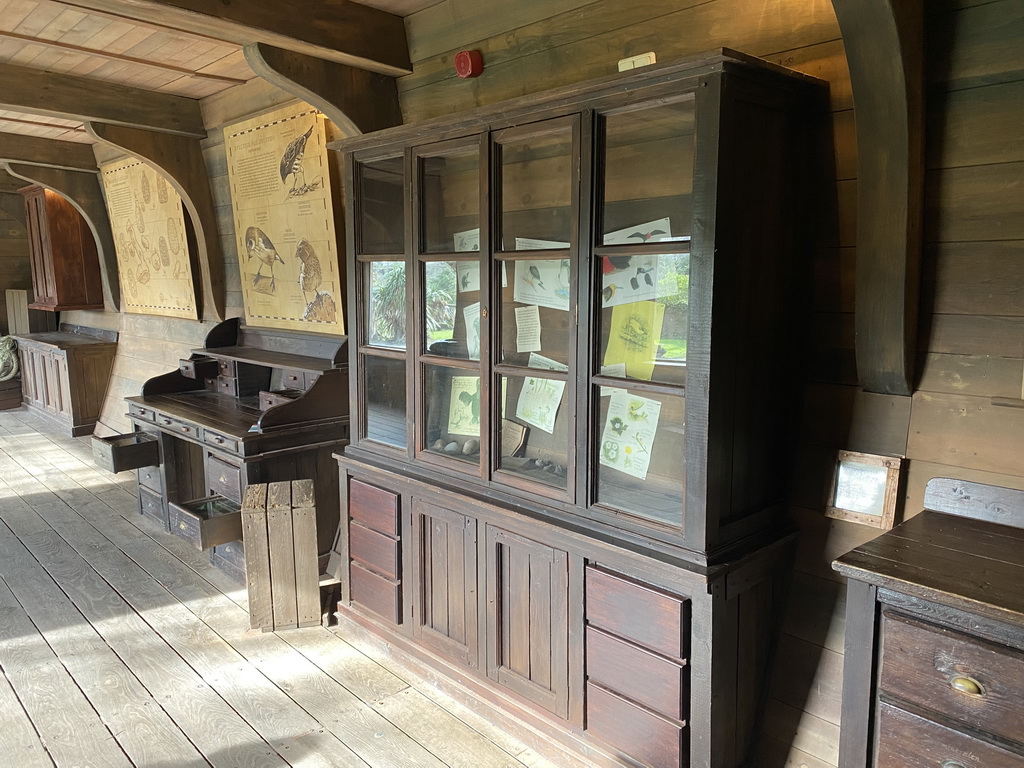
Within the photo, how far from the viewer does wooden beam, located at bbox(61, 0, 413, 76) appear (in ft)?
7.32

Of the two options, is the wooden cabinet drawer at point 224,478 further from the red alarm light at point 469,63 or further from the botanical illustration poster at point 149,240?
the red alarm light at point 469,63

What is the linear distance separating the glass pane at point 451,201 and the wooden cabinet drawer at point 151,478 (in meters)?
2.54

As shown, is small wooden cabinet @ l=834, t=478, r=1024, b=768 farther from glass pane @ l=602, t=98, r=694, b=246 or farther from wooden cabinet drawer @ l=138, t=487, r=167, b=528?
wooden cabinet drawer @ l=138, t=487, r=167, b=528

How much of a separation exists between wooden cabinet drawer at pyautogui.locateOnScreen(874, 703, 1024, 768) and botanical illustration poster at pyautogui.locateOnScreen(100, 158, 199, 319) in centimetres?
438

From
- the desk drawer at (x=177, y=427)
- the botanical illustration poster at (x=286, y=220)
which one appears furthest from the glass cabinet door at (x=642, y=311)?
the desk drawer at (x=177, y=427)

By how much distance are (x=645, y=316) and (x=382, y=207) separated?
118 centimetres

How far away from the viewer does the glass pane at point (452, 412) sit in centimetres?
241

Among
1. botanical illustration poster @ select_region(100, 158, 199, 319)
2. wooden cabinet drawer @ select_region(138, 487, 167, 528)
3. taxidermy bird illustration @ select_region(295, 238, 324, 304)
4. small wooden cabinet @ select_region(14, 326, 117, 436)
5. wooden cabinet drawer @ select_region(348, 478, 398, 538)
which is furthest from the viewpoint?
small wooden cabinet @ select_region(14, 326, 117, 436)

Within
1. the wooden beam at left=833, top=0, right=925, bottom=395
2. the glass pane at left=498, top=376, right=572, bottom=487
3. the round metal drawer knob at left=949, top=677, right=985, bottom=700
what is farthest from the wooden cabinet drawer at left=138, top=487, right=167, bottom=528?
the round metal drawer knob at left=949, top=677, right=985, bottom=700

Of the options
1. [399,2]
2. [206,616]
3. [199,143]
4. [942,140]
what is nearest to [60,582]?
[206,616]

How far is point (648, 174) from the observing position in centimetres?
188

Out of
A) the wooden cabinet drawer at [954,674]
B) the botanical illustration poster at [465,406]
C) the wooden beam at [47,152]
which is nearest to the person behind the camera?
the wooden cabinet drawer at [954,674]

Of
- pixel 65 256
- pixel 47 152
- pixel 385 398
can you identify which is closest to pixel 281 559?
pixel 385 398

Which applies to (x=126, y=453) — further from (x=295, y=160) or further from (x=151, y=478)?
(x=295, y=160)
